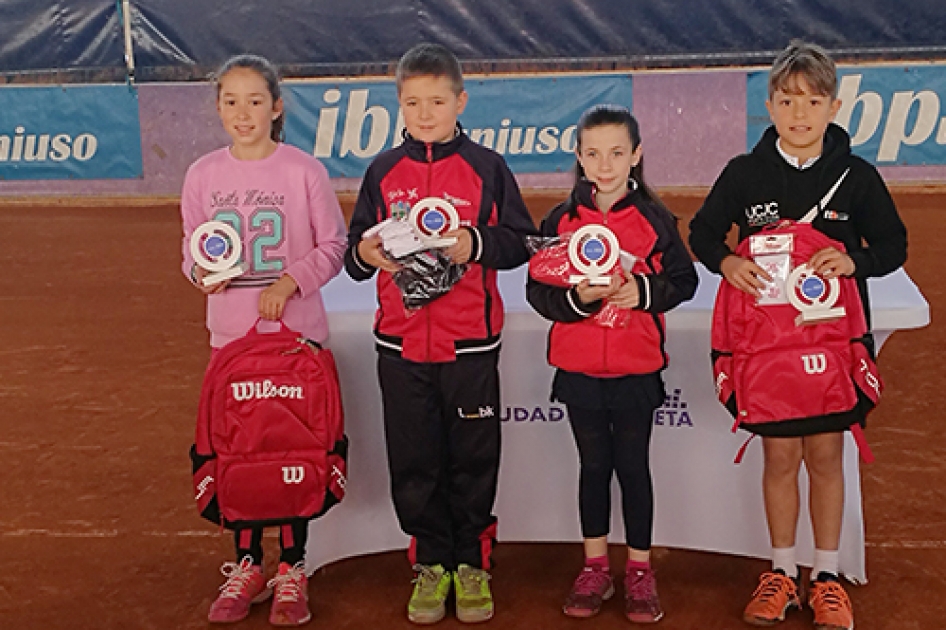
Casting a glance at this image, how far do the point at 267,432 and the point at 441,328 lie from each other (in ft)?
1.76

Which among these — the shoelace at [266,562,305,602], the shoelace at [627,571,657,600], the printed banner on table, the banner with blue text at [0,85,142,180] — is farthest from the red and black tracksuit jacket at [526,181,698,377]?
the banner with blue text at [0,85,142,180]

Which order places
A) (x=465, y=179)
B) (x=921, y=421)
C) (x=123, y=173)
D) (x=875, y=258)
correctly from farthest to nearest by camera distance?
(x=123, y=173), (x=921, y=421), (x=465, y=179), (x=875, y=258)

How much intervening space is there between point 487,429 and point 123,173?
9.13 metres

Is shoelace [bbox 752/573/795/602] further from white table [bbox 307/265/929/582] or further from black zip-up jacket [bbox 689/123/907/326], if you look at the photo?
black zip-up jacket [bbox 689/123/907/326]

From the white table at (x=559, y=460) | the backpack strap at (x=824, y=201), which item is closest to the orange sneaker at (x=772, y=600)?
the white table at (x=559, y=460)

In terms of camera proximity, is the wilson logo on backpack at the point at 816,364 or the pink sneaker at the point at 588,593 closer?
the wilson logo on backpack at the point at 816,364

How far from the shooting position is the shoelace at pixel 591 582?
9.66ft

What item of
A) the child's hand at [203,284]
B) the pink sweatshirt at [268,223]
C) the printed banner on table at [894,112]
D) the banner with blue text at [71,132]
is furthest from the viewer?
the banner with blue text at [71,132]

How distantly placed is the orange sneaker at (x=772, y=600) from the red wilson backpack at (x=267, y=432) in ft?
3.64

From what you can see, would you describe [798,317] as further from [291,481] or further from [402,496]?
[291,481]

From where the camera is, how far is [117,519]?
3633mm

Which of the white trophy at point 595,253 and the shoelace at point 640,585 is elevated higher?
the white trophy at point 595,253

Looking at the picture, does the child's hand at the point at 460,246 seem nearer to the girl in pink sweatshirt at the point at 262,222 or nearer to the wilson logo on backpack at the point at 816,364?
the girl in pink sweatshirt at the point at 262,222

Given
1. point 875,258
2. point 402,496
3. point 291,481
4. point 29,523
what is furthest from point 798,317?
point 29,523
